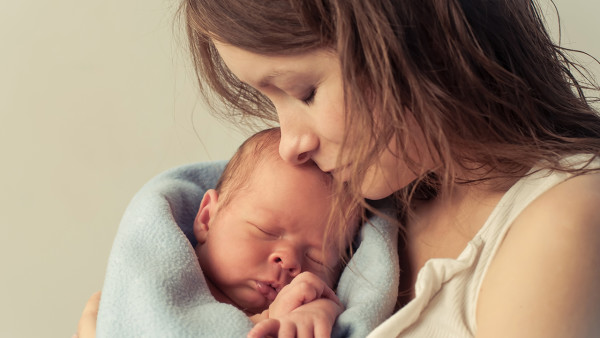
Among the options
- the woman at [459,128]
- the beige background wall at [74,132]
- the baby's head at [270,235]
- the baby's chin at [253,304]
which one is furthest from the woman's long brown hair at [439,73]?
the beige background wall at [74,132]

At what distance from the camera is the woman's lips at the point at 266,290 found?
1070 mm

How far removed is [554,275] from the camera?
2.67ft

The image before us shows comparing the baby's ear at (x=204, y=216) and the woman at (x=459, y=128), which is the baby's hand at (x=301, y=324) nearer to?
the woman at (x=459, y=128)

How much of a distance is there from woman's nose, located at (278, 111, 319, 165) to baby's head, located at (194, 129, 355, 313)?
0.08 meters

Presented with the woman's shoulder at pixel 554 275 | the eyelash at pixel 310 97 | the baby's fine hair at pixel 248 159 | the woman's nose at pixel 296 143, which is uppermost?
the eyelash at pixel 310 97

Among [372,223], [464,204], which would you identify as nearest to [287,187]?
[372,223]

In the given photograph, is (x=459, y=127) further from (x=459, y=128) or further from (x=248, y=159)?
(x=248, y=159)

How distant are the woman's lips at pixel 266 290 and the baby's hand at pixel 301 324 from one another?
13 cm

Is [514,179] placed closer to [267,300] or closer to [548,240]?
[548,240]

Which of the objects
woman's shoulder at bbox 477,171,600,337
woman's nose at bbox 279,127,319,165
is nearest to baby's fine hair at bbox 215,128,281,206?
woman's nose at bbox 279,127,319,165

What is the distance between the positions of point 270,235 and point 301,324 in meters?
0.20

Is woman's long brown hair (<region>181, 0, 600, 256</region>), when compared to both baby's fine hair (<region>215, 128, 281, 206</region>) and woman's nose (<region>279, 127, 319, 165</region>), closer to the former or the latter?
woman's nose (<region>279, 127, 319, 165</region>)

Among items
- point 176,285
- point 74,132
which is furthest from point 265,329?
point 74,132

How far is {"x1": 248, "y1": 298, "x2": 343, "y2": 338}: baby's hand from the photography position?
879mm
